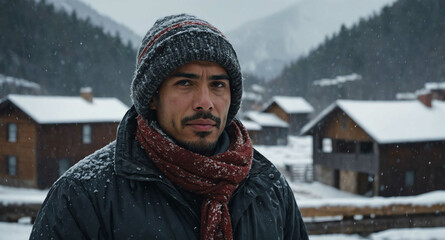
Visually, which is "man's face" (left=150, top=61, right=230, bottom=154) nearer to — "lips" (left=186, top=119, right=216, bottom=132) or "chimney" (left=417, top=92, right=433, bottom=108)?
"lips" (left=186, top=119, right=216, bottom=132)

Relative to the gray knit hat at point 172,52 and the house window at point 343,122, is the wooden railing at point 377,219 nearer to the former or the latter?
the gray knit hat at point 172,52

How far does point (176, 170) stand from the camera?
1.89 meters

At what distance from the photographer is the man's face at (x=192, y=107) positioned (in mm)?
2025

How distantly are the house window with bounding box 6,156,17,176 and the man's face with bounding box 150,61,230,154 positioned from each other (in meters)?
23.7

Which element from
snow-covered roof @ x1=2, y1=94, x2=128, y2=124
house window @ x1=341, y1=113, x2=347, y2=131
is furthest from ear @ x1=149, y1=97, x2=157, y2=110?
house window @ x1=341, y1=113, x2=347, y2=131

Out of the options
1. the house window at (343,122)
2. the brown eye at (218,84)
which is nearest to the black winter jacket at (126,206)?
the brown eye at (218,84)

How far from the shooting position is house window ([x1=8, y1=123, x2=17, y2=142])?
22.0 meters

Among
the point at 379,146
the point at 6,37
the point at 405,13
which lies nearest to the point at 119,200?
the point at 379,146

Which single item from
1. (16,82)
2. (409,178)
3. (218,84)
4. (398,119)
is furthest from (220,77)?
(16,82)

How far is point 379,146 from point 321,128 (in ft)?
16.6

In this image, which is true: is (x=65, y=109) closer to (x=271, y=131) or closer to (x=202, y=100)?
(x=202, y=100)

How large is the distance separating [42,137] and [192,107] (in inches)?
860

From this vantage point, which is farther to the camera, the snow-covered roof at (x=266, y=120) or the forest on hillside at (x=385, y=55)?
the forest on hillside at (x=385, y=55)

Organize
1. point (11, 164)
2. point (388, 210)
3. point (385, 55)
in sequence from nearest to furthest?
point (388, 210) → point (11, 164) → point (385, 55)
